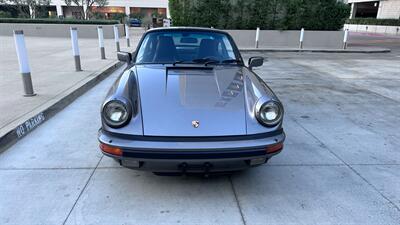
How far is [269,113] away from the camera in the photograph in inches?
116

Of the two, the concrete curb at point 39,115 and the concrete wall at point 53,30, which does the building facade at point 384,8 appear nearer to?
the concrete wall at point 53,30

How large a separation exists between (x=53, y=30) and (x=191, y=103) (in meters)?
21.9

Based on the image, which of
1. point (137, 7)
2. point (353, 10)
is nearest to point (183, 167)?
point (353, 10)

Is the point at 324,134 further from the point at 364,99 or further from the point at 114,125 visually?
the point at 114,125

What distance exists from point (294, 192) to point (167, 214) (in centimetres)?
126

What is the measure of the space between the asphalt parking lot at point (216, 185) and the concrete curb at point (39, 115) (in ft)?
0.36

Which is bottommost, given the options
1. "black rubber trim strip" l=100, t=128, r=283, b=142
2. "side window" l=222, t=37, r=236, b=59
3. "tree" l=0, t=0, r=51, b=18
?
"black rubber trim strip" l=100, t=128, r=283, b=142

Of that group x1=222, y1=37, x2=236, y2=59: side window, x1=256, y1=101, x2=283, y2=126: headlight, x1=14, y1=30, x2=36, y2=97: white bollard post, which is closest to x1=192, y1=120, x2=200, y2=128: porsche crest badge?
x1=256, y1=101, x2=283, y2=126: headlight

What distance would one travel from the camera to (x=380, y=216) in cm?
280

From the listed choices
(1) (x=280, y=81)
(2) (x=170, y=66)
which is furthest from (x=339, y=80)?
(2) (x=170, y=66)

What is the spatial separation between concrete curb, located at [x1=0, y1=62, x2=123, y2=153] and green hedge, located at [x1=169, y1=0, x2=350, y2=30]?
11.5 meters

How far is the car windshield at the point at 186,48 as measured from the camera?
13.2 ft

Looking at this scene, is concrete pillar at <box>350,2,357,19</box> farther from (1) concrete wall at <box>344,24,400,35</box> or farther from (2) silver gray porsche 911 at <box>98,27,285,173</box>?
(2) silver gray porsche 911 at <box>98,27,285,173</box>

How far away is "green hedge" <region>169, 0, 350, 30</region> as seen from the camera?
17688mm
